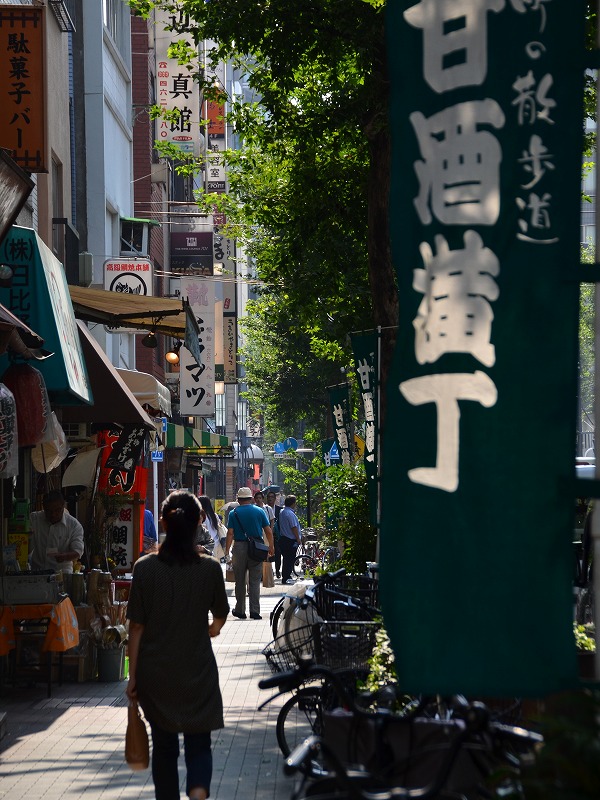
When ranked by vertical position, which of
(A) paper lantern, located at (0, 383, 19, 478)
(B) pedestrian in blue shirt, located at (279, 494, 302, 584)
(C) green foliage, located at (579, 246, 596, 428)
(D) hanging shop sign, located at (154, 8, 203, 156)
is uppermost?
(D) hanging shop sign, located at (154, 8, 203, 156)

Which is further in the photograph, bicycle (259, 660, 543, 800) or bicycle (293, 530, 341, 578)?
bicycle (293, 530, 341, 578)

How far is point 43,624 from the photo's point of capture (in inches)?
524

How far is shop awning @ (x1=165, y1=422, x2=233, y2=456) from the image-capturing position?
35719 mm

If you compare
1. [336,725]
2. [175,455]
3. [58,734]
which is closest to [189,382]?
[175,455]

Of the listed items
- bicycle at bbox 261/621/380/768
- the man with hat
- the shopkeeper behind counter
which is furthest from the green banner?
the man with hat

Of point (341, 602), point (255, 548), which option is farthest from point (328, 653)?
point (255, 548)

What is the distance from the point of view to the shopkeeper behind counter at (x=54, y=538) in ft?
48.9

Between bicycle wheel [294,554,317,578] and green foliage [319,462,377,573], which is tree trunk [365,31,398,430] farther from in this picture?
bicycle wheel [294,554,317,578]

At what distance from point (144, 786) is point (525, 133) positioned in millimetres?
6069

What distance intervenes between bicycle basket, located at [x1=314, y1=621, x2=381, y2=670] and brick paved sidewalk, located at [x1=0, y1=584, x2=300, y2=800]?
856 millimetres

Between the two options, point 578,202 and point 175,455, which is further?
point 175,455

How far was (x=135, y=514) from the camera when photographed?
20.2 m

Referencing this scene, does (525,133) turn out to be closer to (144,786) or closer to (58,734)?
(144,786)

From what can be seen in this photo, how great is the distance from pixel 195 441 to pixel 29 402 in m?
27.1
